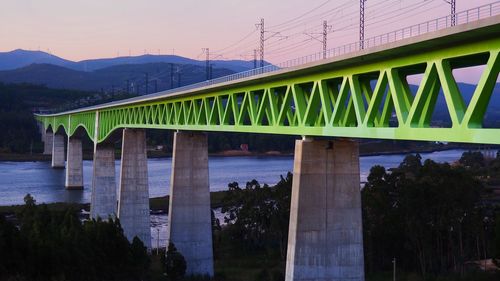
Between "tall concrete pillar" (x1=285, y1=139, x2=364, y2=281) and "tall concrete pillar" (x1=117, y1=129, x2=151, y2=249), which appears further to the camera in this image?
"tall concrete pillar" (x1=117, y1=129, x2=151, y2=249)

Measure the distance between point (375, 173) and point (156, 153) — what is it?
317ft

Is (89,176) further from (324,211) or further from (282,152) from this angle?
(324,211)

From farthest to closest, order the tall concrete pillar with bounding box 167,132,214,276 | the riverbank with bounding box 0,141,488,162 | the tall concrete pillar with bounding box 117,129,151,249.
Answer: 1. the riverbank with bounding box 0,141,488,162
2. the tall concrete pillar with bounding box 117,129,151,249
3. the tall concrete pillar with bounding box 167,132,214,276

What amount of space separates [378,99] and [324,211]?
628cm

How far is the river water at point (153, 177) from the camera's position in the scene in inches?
3007

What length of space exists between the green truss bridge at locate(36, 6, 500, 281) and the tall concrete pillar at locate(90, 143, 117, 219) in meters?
16.7

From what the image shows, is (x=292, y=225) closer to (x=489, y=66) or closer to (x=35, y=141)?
(x=489, y=66)

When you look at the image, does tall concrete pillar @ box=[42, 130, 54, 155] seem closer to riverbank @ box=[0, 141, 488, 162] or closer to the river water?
riverbank @ box=[0, 141, 488, 162]

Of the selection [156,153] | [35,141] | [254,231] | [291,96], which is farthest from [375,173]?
[35,141]

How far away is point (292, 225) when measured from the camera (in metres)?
24.1

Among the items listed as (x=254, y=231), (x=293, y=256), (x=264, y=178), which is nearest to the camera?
(x=293, y=256)

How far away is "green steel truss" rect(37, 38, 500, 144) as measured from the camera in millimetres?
15000

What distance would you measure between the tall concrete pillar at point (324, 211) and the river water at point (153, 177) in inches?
1043

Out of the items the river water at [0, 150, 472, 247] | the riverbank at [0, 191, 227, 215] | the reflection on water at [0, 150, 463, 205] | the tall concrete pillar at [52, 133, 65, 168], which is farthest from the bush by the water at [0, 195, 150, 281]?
the tall concrete pillar at [52, 133, 65, 168]
